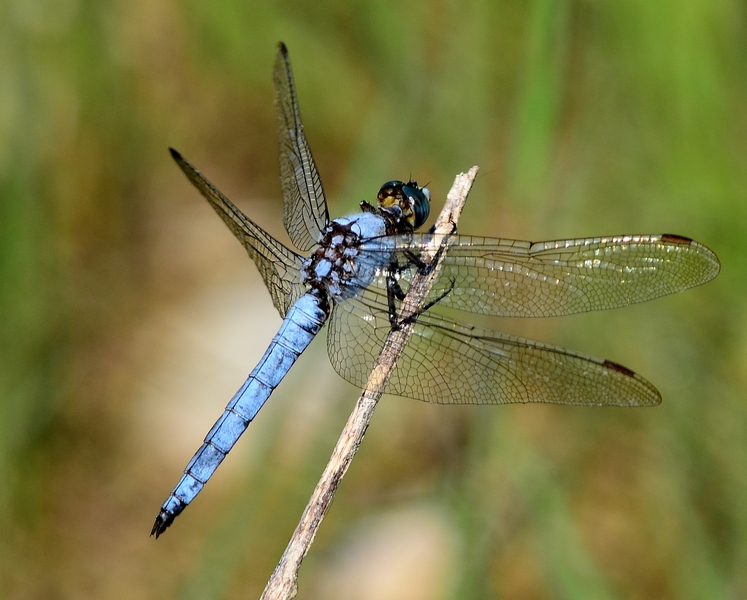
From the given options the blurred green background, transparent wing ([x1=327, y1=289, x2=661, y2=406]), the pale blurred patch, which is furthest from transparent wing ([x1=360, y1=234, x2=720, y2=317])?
the pale blurred patch

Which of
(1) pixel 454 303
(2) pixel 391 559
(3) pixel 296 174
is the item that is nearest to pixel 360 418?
(1) pixel 454 303

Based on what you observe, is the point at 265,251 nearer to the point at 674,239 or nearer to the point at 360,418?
the point at 360,418

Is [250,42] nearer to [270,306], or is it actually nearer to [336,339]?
[270,306]

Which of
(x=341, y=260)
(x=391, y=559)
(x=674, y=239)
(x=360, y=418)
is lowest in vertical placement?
(x=360, y=418)

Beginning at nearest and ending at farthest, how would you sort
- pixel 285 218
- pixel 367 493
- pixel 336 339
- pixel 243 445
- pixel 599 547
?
pixel 336 339, pixel 285 218, pixel 599 547, pixel 367 493, pixel 243 445

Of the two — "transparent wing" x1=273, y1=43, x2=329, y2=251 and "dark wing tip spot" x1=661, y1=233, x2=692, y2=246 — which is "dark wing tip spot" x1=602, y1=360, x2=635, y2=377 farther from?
"transparent wing" x1=273, y1=43, x2=329, y2=251

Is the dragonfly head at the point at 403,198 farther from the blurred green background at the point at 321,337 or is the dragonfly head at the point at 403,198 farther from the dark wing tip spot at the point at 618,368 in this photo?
the dark wing tip spot at the point at 618,368

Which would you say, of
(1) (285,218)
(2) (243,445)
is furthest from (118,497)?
(1) (285,218)
